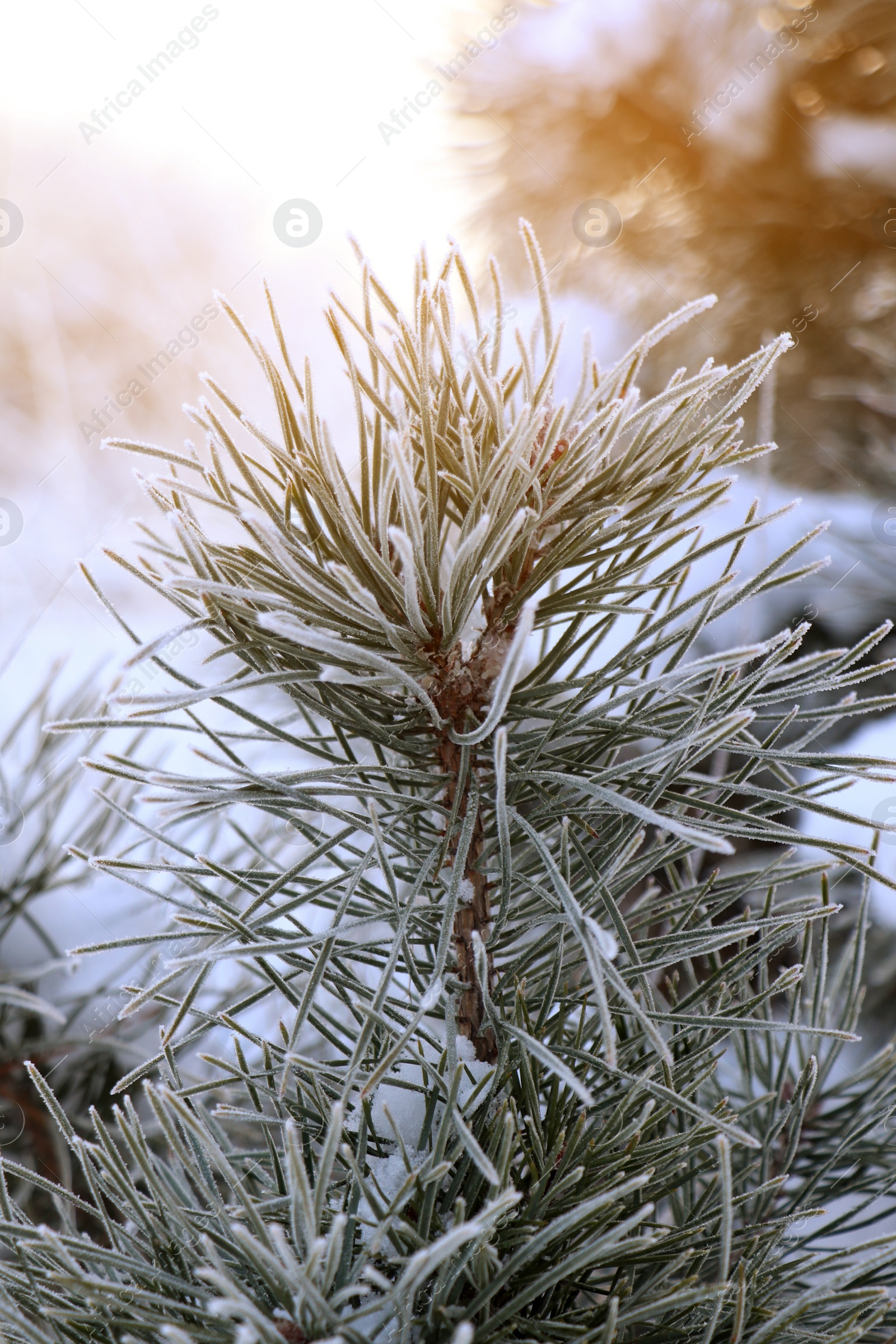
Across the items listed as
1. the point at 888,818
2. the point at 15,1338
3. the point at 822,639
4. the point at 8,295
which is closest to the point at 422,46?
the point at 822,639

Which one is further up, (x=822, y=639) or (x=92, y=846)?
(x=822, y=639)

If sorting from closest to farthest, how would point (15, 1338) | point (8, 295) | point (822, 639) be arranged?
point (15, 1338) → point (822, 639) → point (8, 295)

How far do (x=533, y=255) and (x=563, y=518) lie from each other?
8cm

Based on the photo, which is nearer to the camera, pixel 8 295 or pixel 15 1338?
pixel 15 1338

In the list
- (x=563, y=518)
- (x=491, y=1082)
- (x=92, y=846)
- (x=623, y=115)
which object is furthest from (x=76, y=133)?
(x=491, y=1082)

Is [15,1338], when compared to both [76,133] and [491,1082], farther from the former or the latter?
[76,133]

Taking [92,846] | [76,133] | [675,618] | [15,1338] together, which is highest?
[76,133]

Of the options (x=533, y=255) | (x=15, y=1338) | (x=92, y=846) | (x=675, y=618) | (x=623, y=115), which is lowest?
(x=15, y=1338)

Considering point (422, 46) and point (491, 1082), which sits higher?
point (422, 46)

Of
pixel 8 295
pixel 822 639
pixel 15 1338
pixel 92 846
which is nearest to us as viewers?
pixel 15 1338

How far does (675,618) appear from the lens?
271 mm

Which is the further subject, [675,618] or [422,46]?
[422,46]

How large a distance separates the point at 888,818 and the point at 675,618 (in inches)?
13.3

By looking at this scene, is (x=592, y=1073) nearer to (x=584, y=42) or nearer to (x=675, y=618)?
(x=675, y=618)
